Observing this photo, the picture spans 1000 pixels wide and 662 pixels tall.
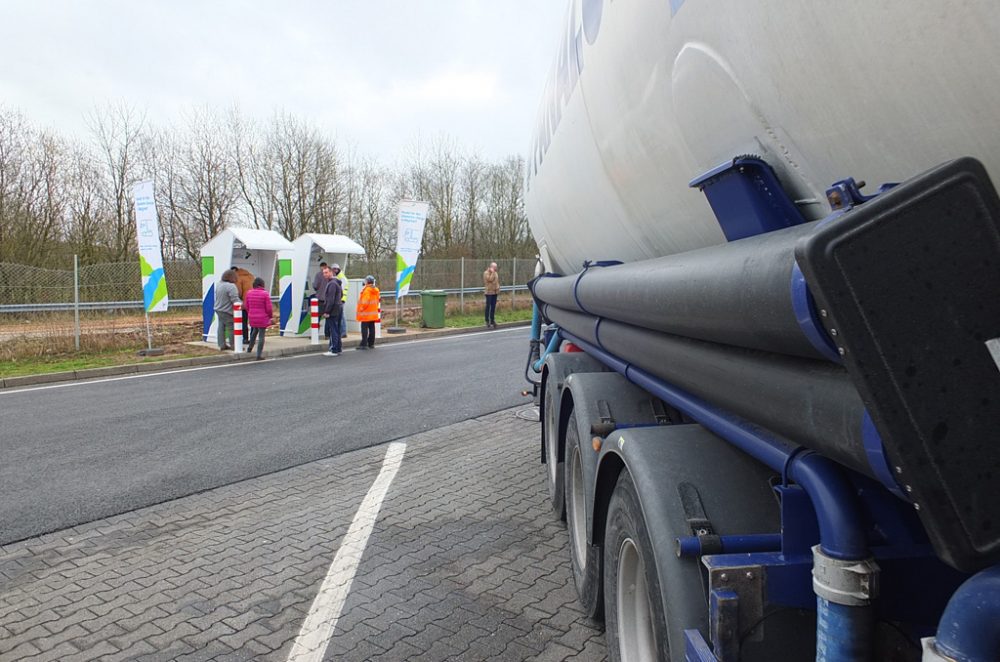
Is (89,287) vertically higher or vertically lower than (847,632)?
higher

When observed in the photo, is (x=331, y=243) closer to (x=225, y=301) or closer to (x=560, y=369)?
(x=225, y=301)

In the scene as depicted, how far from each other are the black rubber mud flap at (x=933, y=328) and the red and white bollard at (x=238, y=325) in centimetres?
1449

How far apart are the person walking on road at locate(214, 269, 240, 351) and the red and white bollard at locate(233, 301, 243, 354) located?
0.52 metres

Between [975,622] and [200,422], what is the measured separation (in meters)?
8.20

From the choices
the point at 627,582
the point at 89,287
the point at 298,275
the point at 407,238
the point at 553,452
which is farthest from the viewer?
the point at 407,238

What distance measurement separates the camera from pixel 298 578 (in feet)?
13.4

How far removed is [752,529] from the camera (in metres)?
1.92

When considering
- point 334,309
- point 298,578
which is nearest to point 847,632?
point 298,578

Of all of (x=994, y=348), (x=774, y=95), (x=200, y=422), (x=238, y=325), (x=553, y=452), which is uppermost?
(x=774, y=95)

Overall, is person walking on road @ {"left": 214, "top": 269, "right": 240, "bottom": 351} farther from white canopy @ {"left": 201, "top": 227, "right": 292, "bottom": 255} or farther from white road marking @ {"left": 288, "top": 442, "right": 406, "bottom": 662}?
white road marking @ {"left": 288, "top": 442, "right": 406, "bottom": 662}

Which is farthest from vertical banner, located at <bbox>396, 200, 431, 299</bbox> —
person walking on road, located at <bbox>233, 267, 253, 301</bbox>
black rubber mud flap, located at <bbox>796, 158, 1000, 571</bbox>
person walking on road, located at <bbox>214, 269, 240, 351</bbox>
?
black rubber mud flap, located at <bbox>796, 158, 1000, 571</bbox>

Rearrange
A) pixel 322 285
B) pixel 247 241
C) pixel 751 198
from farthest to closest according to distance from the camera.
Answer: pixel 322 285
pixel 247 241
pixel 751 198

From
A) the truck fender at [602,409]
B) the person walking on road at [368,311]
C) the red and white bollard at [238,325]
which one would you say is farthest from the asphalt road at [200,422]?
the truck fender at [602,409]

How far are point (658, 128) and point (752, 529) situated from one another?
1315mm
